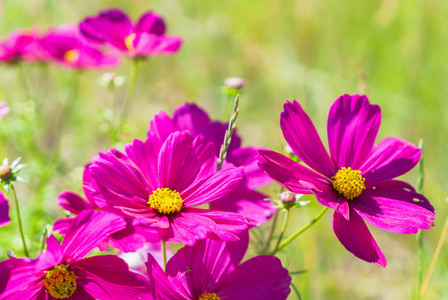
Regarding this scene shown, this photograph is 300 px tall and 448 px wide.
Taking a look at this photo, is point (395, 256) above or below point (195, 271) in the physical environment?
below

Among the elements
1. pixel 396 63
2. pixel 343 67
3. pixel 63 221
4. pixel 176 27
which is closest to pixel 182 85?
pixel 176 27

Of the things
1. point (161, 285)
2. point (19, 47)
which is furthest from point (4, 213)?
point (19, 47)

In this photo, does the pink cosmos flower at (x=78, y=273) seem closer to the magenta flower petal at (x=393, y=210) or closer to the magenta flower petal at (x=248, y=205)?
the magenta flower petal at (x=248, y=205)

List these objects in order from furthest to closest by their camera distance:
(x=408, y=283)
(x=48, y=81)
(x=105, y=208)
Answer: (x=48, y=81) < (x=408, y=283) < (x=105, y=208)

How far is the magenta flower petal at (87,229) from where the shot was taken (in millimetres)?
592

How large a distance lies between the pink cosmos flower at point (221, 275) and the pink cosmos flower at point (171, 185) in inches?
1.7

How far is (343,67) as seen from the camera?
8.33 feet

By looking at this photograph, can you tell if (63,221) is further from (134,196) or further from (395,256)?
(395,256)

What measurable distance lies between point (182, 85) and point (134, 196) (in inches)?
88.8

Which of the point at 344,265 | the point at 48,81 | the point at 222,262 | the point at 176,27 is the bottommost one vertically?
the point at 344,265

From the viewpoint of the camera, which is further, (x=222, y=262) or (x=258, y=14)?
(x=258, y=14)

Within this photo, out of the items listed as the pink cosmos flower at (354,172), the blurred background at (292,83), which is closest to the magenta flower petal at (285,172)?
the pink cosmos flower at (354,172)

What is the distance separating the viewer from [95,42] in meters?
1.09

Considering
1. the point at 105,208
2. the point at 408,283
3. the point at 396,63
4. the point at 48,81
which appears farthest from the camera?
the point at 48,81
